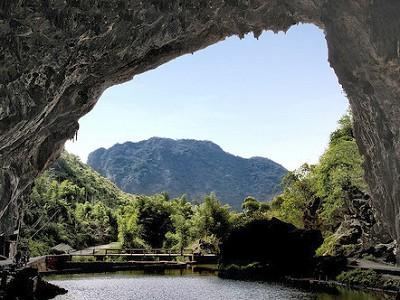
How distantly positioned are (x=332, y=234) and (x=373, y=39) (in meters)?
41.5

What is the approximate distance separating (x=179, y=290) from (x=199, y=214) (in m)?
39.0

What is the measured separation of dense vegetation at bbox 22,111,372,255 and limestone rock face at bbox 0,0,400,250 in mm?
24297

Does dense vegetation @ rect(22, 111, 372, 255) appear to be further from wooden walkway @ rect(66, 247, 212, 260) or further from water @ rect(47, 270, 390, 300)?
water @ rect(47, 270, 390, 300)

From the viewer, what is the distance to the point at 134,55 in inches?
1114

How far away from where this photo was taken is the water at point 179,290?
3469 centimetres

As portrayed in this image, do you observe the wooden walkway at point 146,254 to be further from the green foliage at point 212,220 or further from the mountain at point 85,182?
the mountain at point 85,182

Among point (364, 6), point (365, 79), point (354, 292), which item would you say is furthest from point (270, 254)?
point (364, 6)

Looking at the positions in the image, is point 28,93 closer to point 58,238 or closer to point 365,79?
A: point 365,79

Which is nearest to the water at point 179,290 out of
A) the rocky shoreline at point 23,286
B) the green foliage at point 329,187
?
the rocky shoreline at point 23,286

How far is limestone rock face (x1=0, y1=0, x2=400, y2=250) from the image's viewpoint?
831 inches

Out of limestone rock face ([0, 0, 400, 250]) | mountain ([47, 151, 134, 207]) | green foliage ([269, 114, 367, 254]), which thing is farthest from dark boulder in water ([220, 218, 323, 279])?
mountain ([47, 151, 134, 207])

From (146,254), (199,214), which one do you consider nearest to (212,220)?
(199,214)

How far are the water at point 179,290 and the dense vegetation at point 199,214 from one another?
1431 centimetres

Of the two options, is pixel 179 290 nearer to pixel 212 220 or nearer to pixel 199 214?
pixel 212 220
